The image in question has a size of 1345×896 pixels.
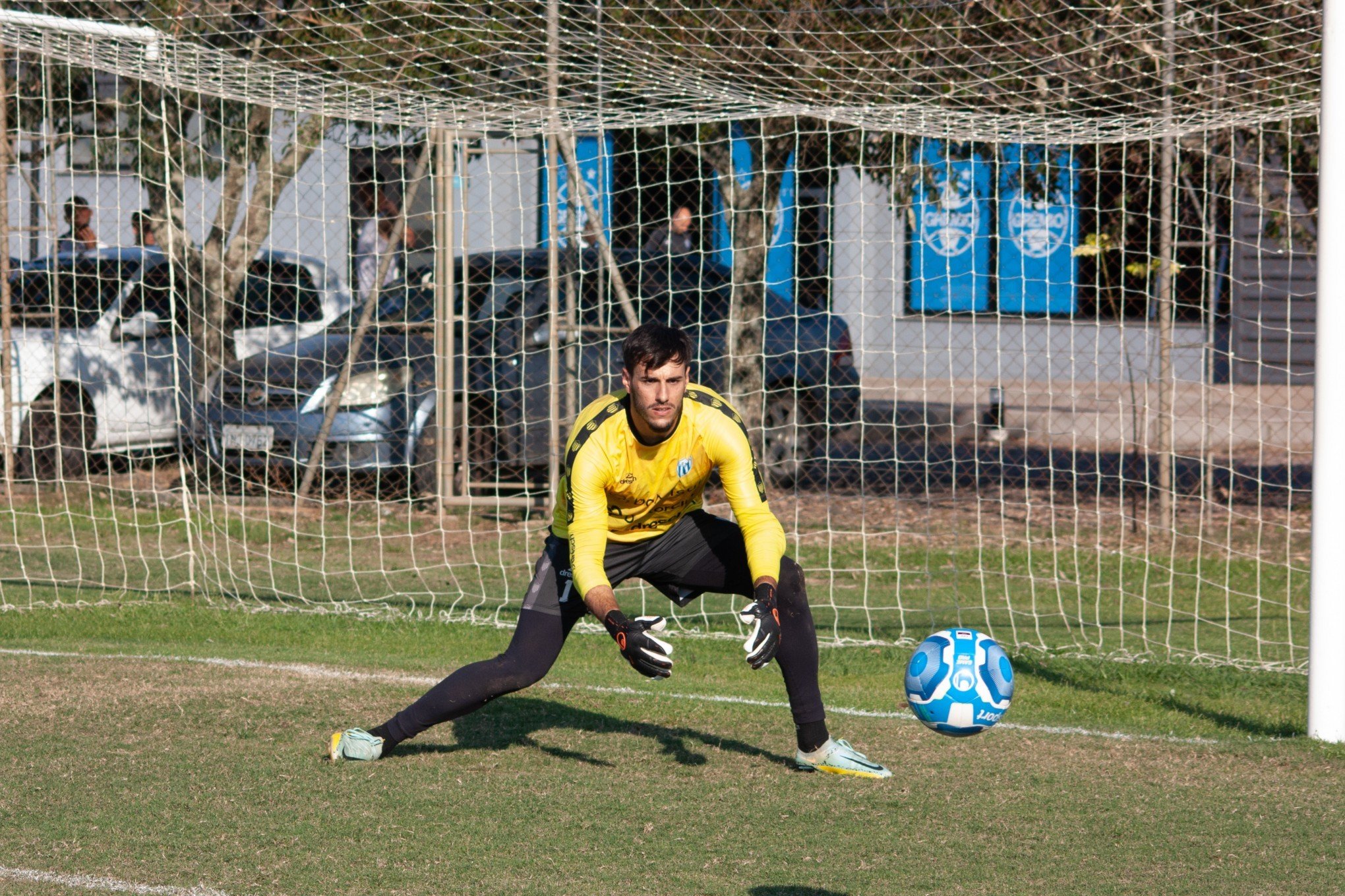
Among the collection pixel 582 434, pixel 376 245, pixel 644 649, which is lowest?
pixel 644 649

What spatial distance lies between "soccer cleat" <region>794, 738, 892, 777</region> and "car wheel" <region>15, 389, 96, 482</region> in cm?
775

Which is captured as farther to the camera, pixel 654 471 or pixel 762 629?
pixel 654 471

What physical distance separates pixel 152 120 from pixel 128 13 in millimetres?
2107

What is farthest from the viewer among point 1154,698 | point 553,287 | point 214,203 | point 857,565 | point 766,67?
point 214,203

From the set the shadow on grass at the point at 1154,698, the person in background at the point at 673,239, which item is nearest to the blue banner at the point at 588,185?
the person in background at the point at 673,239

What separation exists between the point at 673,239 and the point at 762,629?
737 cm

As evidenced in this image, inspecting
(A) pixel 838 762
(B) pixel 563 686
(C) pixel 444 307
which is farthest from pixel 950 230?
(A) pixel 838 762

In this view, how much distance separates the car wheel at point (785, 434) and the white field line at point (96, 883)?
760 cm

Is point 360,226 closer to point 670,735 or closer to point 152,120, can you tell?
point 152,120

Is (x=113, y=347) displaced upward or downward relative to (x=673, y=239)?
downward

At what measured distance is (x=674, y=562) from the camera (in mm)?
5465

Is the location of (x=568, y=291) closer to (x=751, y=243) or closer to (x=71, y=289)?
(x=751, y=243)

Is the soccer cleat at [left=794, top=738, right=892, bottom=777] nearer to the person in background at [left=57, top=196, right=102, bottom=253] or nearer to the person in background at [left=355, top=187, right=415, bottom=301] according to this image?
the person in background at [left=355, top=187, right=415, bottom=301]

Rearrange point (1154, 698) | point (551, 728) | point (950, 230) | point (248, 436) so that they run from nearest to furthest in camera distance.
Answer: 1. point (551, 728)
2. point (1154, 698)
3. point (248, 436)
4. point (950, 230)
